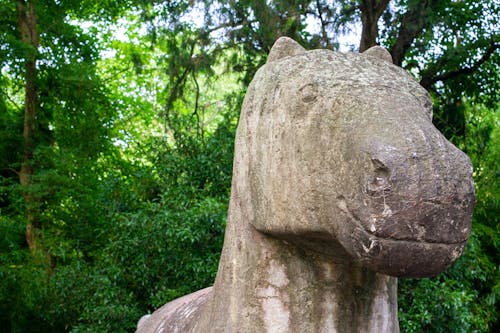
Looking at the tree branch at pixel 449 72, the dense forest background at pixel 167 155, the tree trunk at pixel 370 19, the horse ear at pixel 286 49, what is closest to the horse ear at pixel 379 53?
the horse ear at pixel 286 49

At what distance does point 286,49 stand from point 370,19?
681 centimetres

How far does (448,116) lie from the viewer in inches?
387

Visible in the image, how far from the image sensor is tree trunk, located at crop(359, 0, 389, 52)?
8.91m

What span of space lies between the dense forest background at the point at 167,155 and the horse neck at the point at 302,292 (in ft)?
13.1

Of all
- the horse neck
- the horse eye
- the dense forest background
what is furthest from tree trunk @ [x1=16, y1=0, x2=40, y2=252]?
the horse eye

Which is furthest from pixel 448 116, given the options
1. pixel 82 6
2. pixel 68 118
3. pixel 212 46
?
pixel 82 6

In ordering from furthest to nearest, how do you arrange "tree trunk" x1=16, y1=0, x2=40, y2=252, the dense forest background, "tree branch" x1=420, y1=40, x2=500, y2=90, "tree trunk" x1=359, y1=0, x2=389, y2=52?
"tree trunk" x1=16, y1=0, x2=40, y2=252 < "tree branch" x1=420, y1=40, x2=500, y2=90 < "tree trunk" x1=359, y1=0, x2=389, y2=52 < the dense forest background

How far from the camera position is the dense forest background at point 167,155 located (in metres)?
6.84

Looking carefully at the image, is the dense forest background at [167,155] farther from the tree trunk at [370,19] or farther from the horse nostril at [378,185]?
the horse nostril at [378,185]

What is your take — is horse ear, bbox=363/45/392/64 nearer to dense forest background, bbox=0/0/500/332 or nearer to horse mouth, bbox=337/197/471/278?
horse mouth, bbox=337/197/471/278

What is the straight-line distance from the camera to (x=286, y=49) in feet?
8.07

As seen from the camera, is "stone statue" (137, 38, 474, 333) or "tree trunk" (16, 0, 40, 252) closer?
"stone statue" (137, 38, 474, 333)

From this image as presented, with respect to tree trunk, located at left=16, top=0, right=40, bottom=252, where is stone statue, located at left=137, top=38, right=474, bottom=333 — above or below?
below

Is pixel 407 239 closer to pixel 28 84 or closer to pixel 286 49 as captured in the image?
pixel 286 49
